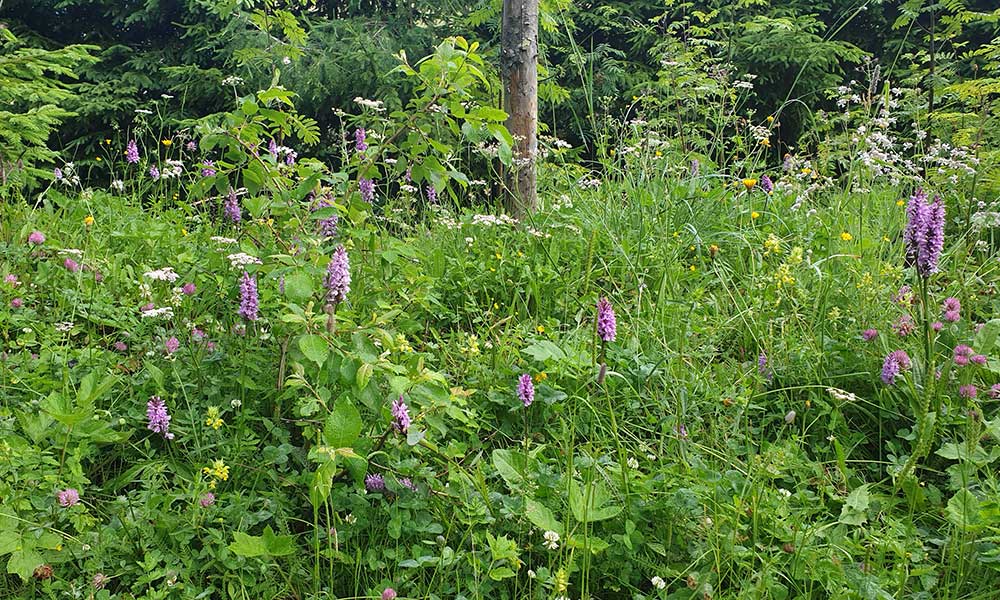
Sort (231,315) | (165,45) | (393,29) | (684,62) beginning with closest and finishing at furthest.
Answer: (231,315)
(684,62)
(393,29)
(165,45)

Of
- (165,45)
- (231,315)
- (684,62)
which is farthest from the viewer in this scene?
(165,45)

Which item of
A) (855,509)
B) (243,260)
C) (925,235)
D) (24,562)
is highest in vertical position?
(925,235)

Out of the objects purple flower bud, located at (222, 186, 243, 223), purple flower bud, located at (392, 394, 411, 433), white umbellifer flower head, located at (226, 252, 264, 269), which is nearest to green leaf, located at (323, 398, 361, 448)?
purple flower bud, located at (392, 394, 411, 433)

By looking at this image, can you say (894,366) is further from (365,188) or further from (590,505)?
(365,188)

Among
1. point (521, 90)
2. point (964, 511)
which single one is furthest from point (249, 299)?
point (521, 90)

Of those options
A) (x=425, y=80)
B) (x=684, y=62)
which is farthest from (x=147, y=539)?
(x=684, y=62)

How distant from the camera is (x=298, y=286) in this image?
1686mm

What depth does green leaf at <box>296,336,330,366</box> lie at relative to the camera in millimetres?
1548

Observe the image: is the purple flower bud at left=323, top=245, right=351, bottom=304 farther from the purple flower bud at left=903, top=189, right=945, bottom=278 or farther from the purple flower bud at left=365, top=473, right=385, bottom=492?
the purple flower bud at left=903, top=189, right=945, bottom=278

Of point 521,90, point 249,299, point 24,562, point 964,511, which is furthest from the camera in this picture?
point 521,90

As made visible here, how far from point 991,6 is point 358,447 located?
9.48 meters

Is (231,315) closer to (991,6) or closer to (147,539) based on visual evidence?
(147,539)

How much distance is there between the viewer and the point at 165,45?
7.73 metres

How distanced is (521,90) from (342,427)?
2642 millimetres
